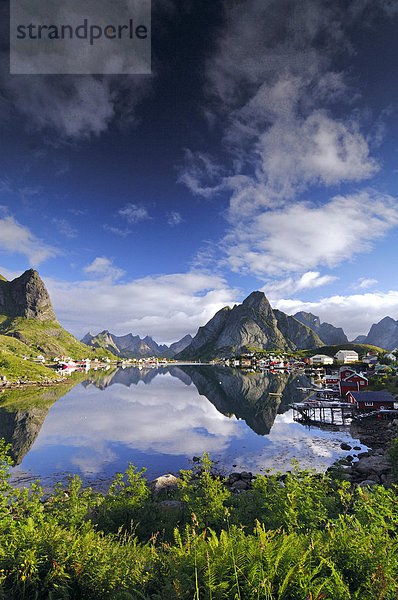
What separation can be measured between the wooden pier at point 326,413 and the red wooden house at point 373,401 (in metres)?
2.88

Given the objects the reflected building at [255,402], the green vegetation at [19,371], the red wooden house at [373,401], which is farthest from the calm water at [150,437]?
the green vegetation at [19,371]

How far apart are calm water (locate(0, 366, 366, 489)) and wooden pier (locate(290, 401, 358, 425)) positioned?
3338 millimetres

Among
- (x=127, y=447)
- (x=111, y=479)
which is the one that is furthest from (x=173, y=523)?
(x=127, y=447)

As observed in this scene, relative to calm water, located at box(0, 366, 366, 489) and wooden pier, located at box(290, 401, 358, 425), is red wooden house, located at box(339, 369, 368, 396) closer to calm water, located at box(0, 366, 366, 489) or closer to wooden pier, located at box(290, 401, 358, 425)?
wooden pier, located at box(290, 401, 358, 425)

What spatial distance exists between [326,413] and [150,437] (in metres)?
46.7

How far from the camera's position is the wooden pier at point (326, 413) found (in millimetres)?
62375

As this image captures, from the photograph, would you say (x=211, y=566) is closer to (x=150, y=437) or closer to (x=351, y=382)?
(x=150, y=437)

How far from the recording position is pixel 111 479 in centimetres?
3284

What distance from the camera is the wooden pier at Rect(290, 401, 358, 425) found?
6238cm

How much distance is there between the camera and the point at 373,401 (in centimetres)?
6209

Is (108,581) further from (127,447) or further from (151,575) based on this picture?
(127,447)

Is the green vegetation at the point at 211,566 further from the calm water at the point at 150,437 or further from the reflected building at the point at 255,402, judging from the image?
the reflected building at the point at 255,402

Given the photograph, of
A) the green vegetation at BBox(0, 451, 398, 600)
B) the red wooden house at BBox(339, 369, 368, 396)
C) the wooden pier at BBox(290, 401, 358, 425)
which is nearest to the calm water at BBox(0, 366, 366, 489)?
the wooden pier at BBox(290, 401, 358, 425)

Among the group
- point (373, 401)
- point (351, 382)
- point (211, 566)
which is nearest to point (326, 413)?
point (373, 401)
